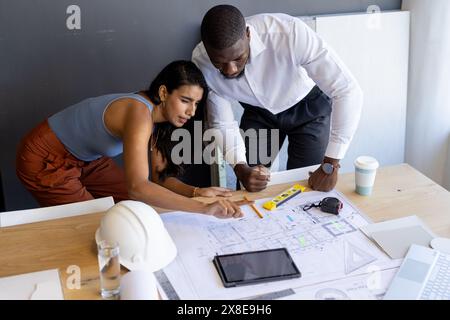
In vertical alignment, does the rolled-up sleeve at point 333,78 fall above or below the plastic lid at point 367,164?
above

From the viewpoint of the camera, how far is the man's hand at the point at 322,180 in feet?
5.94

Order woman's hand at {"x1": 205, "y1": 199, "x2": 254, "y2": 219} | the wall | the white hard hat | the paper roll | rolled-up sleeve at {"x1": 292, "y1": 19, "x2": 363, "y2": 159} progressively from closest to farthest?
the paper roll < the white hard hat < woman's hand at {"x1": 205, "y1": 199, "x2": 254, "y2": 219} < rolled-up sleeve at {"x1": 292, "y1": 19, "x2": 363, "y2": 159} < the wall

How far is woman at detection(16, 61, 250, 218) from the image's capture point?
5.49ft

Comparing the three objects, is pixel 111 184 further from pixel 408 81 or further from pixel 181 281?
pixel 408 81

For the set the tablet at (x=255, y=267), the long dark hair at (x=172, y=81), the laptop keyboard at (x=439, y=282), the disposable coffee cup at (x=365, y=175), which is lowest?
the laptop keyboard at (x=439, y=282)

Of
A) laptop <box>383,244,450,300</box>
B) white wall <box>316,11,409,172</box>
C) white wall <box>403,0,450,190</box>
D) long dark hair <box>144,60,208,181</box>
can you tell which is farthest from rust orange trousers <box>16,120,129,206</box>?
white wall <box>403,0,450,190</box>

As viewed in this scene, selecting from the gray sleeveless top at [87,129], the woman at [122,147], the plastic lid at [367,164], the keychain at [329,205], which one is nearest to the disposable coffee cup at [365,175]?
the plastic lid at [367,164]

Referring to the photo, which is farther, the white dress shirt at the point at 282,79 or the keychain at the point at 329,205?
the white dress shirt at the point at 282,79

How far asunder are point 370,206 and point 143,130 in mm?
767

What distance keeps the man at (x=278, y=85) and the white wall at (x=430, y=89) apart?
33.3 inches

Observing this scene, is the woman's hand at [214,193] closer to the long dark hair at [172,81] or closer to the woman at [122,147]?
the woman at [122,147]

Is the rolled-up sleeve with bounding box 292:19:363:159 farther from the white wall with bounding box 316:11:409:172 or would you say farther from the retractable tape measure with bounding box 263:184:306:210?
the white wall with bounding box 316:11:409:172

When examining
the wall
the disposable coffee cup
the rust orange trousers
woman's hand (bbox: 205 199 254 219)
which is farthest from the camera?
the wall

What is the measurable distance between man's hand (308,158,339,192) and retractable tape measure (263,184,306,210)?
0.04m
